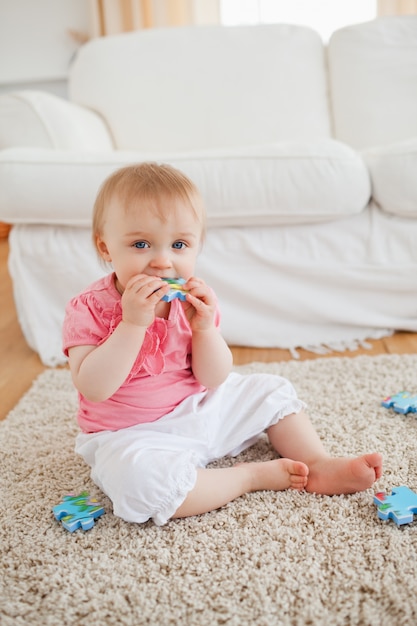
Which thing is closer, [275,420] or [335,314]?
[275,420]

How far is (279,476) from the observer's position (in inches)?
33.7

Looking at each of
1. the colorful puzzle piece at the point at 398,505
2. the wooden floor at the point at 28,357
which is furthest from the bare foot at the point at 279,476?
the wooden floor at the point at 28,357

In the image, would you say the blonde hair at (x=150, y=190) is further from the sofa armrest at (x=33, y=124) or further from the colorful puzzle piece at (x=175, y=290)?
the sofa armrest at (x=33, y=124)

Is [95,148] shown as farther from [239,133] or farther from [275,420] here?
[275,420]

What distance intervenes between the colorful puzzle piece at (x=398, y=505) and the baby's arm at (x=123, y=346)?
38 centimetres

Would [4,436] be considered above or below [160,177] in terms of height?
below

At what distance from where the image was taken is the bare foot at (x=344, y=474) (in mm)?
809

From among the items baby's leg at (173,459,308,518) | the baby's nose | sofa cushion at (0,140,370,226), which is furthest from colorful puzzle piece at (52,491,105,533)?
sofa cushion at (0,140,370,226)

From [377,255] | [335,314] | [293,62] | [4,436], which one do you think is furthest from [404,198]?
[4,436]

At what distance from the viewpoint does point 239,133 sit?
2.01m

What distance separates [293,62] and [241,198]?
2.92 feet

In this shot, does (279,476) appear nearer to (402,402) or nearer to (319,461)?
(319,461)

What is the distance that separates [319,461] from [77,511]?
1.14 feet

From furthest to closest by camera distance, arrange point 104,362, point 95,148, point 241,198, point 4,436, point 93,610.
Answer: point 95,148
point 241,198
point 4,436
point 104,362
point 93,610
